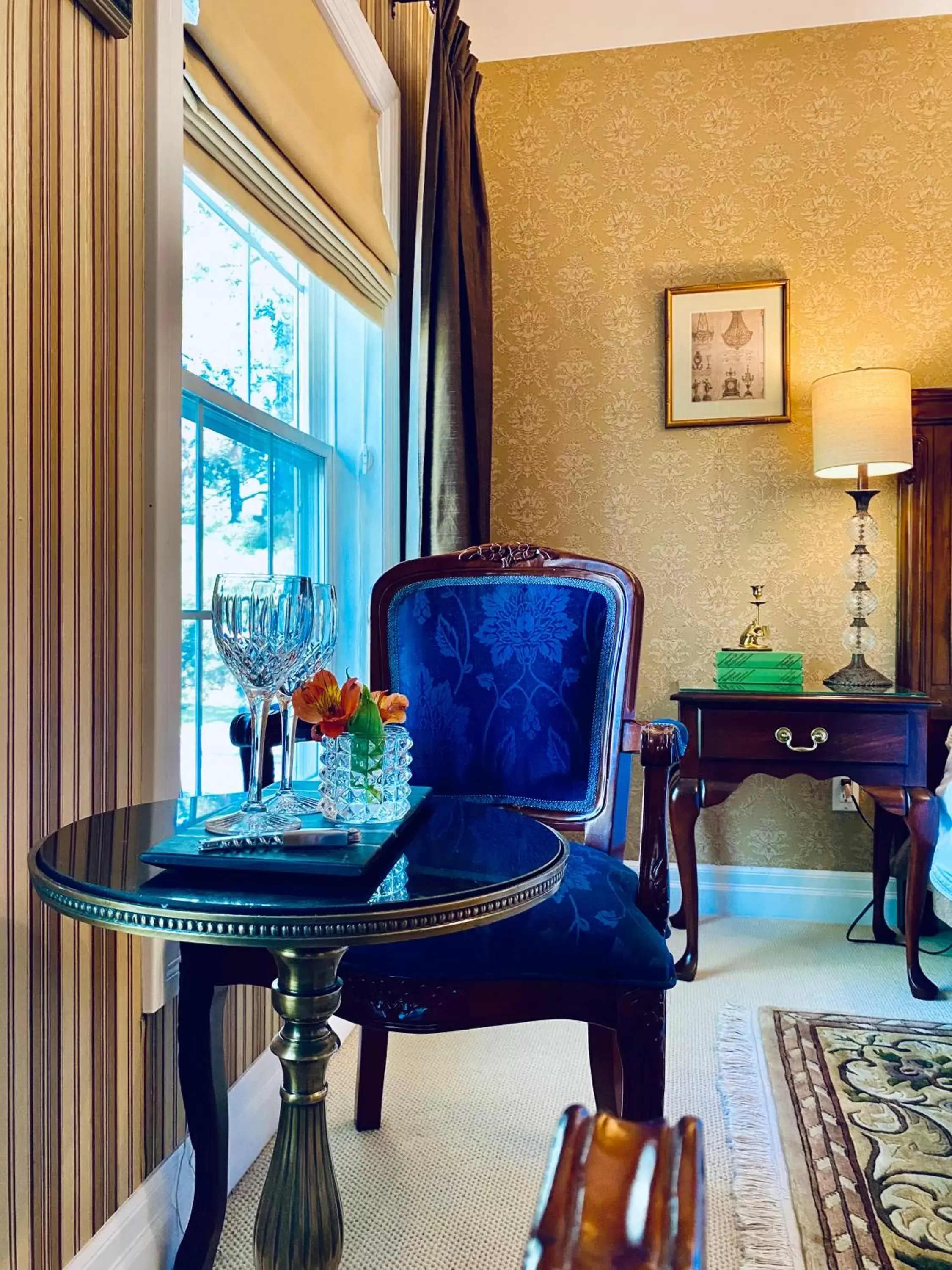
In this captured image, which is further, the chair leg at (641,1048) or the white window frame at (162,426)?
the white window frame at (162,426)

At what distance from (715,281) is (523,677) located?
1837 mm

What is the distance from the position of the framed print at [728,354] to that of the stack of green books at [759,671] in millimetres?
817

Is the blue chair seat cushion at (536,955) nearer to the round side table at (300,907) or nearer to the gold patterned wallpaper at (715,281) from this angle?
the round side table at (300,907)

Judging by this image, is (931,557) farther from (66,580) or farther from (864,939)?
(66,580)

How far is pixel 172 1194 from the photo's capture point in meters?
1.22

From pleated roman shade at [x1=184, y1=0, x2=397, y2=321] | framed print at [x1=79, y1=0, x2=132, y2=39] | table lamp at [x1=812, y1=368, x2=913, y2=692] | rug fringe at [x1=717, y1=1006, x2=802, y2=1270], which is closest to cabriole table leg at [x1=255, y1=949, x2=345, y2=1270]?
rug fringe at [x1=717, y1=1006, x2=802, y2=1270]

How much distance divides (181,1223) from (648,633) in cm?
204

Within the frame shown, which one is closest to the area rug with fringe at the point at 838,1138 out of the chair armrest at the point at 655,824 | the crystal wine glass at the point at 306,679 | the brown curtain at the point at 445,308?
the chair armrest at the point at 655,824

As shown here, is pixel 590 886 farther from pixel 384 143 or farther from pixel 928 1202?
pixel 384 143

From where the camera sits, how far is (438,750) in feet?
5.19

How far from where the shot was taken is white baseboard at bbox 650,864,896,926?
2.64 metres

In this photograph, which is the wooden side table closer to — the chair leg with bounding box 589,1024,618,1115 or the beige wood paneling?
the chair leg with bounding box 589,1024,618,1115

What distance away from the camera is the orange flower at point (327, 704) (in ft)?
3.03

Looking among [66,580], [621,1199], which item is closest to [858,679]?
[66,580]
